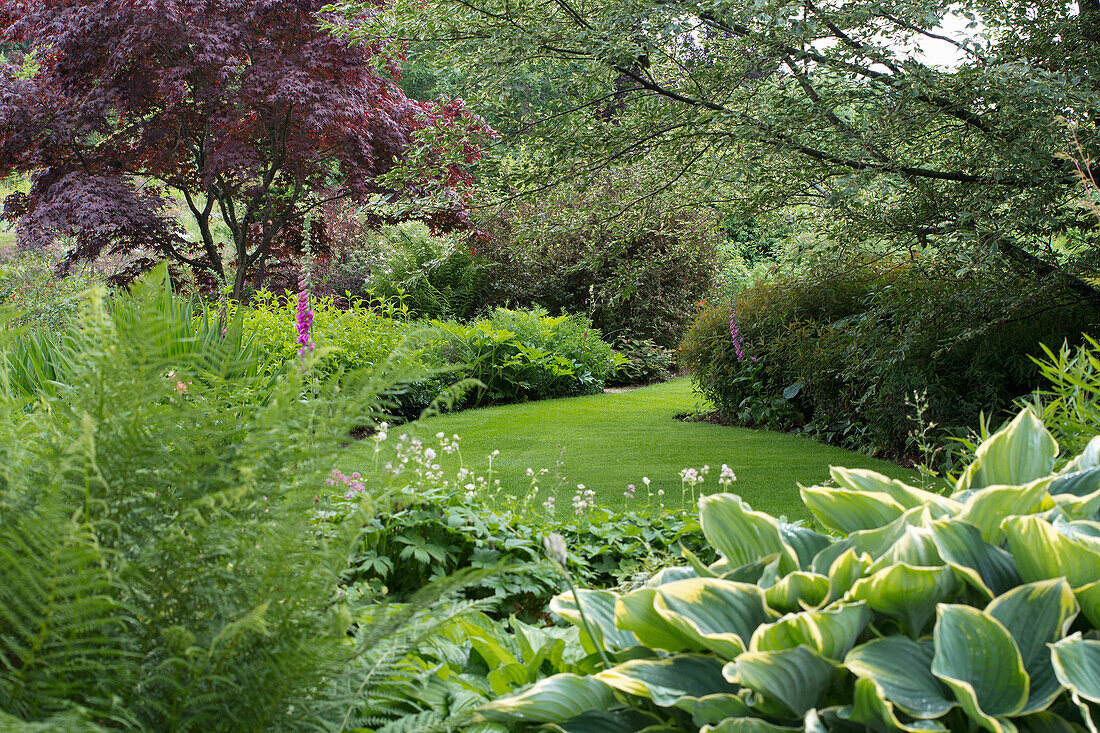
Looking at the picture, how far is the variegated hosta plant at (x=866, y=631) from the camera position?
3.32 feet

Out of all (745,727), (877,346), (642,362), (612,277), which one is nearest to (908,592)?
(745,727)

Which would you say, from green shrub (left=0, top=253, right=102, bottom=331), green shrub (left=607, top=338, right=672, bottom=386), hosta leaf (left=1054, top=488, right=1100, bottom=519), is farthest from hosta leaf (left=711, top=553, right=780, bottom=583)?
green shrub (left=607, top=338, right=672, bottom=386)

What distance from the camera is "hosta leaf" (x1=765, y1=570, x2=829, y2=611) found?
46.1 inches

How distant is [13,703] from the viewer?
0.80 meters

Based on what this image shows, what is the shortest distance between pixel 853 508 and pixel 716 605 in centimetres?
39

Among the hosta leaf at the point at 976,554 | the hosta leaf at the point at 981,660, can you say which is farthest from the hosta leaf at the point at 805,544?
the hosta leaf at the point at 981,660

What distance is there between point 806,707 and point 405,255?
11367 mm

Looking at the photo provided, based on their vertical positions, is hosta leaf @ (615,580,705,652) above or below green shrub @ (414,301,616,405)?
above

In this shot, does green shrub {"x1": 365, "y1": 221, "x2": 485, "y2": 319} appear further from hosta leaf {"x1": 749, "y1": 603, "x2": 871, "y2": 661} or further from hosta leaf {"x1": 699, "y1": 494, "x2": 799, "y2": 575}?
hosta leaf {"x1": 749, "y1": 603, "x2": 871, "y2": 661}

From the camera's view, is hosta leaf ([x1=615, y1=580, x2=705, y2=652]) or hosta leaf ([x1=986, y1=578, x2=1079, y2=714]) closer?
hosta leaf ([x1=986, y1=578, x2=1079, y2=714])

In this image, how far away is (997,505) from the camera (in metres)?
1.26

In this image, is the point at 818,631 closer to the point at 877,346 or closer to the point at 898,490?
the point at 898,490

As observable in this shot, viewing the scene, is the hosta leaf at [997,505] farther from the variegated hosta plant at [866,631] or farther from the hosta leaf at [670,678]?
the hosta leaf at [670,678]

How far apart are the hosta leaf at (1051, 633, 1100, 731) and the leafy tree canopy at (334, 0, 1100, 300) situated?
2.77 meters
